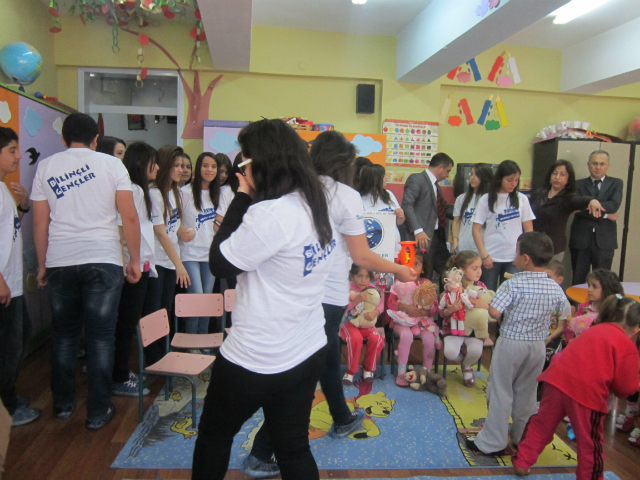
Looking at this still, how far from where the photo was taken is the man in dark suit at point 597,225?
440 cm

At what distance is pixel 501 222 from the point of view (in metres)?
3.50

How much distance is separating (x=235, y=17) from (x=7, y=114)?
5.74ft

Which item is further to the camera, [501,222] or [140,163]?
[501,222]

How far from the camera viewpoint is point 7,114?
313 centimetres

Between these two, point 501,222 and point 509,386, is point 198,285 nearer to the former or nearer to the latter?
point 509,386

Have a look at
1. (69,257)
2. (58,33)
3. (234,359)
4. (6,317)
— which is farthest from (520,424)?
(58,33)

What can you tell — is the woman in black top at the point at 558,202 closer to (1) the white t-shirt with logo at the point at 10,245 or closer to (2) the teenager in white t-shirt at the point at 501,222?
(2) the teenager in white t-shirt at the point at 501,222

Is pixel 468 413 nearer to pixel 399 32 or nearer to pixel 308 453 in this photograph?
pixel 308 453

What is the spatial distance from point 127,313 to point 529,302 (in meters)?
2.22

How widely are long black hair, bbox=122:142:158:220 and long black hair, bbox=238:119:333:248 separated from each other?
1.65 meters

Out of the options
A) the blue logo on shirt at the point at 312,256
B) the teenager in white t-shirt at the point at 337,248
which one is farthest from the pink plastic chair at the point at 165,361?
the blue logo on shirt at the point at 312,256

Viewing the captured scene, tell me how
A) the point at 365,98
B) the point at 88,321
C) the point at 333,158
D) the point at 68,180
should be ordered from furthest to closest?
the point at 365,98, the point at 88,321, the point at 68,180, the point at 333,158

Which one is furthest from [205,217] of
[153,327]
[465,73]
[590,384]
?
[465,73]

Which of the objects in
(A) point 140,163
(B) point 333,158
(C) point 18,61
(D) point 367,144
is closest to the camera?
(B) point 333,158
